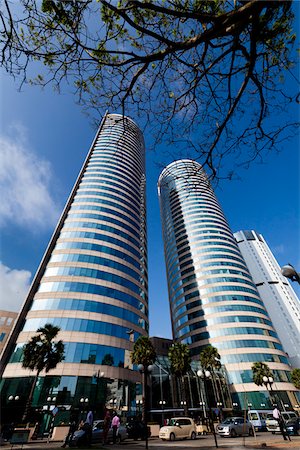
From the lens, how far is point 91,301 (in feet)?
113

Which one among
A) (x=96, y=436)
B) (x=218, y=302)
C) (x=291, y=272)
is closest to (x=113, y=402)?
(x=96, y=436)

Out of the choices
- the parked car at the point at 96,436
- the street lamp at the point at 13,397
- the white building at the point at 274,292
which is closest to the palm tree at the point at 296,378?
the white building at the point at 274,292

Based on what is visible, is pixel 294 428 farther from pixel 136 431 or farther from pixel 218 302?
pixel 218 302

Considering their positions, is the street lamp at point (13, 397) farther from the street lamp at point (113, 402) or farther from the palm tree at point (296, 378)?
the palm tree at point (296, 378)

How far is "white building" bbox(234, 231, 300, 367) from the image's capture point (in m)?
104

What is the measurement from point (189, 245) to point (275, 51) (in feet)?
227

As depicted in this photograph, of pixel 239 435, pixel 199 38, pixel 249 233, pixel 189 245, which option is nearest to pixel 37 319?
pixel 239 435

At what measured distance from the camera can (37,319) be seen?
102 ft

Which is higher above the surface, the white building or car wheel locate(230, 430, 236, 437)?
the white building

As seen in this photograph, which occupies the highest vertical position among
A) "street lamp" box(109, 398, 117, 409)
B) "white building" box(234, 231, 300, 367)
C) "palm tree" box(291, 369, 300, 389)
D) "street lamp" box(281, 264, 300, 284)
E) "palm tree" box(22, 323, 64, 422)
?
"white building" box(234, 231, 300, 367)

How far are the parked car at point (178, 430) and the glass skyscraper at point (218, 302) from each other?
3109 centimetres

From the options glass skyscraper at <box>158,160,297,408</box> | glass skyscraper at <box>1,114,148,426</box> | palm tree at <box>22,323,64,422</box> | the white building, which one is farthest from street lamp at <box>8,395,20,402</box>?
the white building

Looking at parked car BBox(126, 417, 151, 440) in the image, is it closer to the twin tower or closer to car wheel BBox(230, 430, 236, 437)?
the twin tower

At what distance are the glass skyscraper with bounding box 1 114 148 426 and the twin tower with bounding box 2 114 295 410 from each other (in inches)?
5.7
